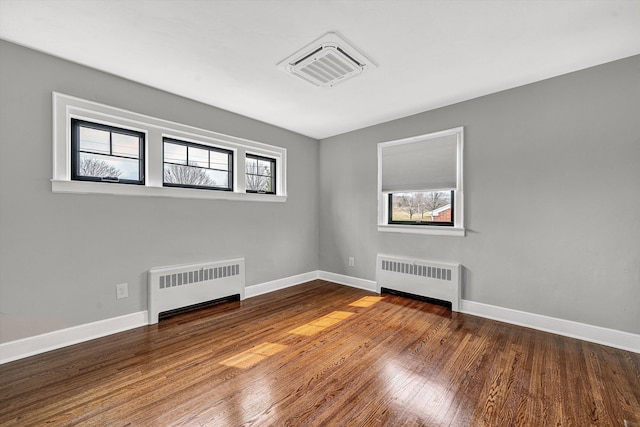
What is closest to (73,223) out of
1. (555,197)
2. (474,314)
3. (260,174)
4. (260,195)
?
(260,195)

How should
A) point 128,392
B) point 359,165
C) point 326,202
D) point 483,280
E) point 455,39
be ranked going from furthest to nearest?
point 326,202 < point 359,165 < point 483,280 < point 455,39 < point 128,392

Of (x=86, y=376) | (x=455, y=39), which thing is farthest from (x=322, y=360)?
(x=455, y=39)

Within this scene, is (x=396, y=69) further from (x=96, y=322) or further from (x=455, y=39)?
(x=96, y=322)

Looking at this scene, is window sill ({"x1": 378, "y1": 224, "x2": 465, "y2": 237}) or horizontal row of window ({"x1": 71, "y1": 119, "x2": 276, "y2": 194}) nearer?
horizontal row of window ({"x1": 71, "y1": 119, "x2": 276, "y2": 194})

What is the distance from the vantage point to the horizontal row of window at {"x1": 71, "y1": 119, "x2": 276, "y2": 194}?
2.57 meters

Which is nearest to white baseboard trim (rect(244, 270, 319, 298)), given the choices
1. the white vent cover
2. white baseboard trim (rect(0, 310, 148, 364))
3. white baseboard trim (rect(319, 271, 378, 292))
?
white baseboard trim (rect(319, 271, 378, 292))

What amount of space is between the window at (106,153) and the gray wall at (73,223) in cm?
20

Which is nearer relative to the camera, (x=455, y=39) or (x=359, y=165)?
(x=455, y=39)

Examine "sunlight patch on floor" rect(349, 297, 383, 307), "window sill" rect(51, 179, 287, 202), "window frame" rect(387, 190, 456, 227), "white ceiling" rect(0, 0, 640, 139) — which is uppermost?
"white ceiling" rect(0, 0, 640, 139)

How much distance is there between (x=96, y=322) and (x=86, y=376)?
0.74m

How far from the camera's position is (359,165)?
4332 millimetres

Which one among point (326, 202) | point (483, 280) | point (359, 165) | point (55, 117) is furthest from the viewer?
point (326, 202)

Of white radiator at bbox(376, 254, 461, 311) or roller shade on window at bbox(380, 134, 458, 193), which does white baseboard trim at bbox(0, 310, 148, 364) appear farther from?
roller shade on window at bbox(380, 134, 458, 193)

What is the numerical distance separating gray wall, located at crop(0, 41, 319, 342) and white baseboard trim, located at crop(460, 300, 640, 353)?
10.3ft
